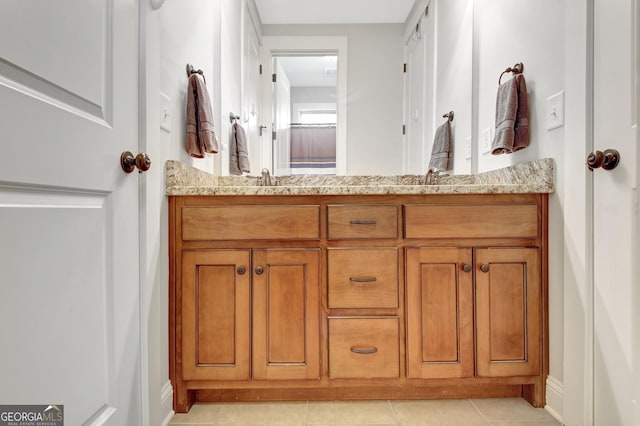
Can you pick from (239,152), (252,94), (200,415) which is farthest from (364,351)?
(252,94)

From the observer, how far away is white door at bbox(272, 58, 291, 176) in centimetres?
184

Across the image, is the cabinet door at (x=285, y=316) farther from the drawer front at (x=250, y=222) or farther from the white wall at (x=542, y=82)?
the white wall at (x=542, y=82)

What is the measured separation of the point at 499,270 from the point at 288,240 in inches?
32.7

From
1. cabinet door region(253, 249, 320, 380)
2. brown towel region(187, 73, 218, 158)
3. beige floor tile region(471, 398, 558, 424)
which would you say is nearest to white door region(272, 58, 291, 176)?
brown towel region(187, 73, 218, 158)

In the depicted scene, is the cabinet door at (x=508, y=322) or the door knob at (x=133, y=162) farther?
the cabinet door at (x=508, y=322)

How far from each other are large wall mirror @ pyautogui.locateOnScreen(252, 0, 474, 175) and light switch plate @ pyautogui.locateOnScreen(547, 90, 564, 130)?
1.83 ft

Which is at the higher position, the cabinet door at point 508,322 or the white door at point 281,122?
the white door at point 281,122

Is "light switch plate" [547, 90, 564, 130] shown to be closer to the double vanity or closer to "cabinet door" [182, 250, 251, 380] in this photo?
the double vanity

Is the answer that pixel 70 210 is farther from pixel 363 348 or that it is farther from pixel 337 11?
pixel 337 11

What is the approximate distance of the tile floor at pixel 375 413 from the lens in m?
1.30

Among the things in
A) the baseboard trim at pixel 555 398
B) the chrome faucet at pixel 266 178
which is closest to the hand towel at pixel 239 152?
the chrome faucet at pixel 266 178

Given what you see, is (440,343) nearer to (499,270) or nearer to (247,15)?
(499,270)

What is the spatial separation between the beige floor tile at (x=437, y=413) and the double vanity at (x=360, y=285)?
0.10m

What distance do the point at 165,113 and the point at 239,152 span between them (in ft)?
2.34
